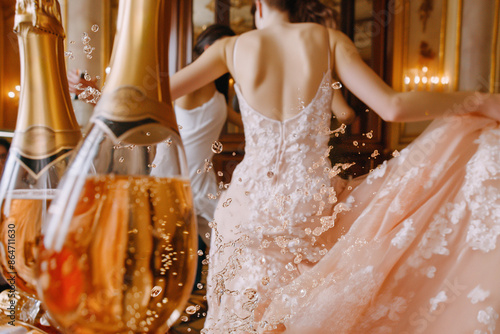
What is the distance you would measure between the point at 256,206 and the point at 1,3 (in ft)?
0.86

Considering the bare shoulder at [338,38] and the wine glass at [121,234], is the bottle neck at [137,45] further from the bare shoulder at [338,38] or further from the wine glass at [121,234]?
the bare shoulder at [338,38]

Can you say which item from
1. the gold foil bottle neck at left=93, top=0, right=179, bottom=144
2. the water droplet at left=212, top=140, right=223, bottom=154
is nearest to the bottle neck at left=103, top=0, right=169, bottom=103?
the gold foil bottle neck at left=93, top=0, right=179, bottom=144

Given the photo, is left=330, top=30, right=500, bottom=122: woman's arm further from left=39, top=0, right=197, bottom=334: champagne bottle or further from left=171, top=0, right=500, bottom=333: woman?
left=39, top=0, right=197, bottom=334: champagne bottle

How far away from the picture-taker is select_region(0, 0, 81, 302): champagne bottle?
14cm

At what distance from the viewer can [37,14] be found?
5.0 inches

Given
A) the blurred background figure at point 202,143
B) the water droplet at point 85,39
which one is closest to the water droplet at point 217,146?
the blurred background figure at point 202,143

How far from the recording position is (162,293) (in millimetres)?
81

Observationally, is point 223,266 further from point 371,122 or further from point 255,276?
point 371,122

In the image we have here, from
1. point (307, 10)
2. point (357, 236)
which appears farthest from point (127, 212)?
point (307, 10)

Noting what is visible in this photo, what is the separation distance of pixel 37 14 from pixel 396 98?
0.20 m

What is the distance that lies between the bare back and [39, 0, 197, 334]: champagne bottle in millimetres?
160

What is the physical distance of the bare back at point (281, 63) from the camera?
24 cm

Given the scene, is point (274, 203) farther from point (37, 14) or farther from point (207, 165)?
point (37, 14)

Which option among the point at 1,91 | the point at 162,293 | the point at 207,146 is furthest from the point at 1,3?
the point at 162,293
